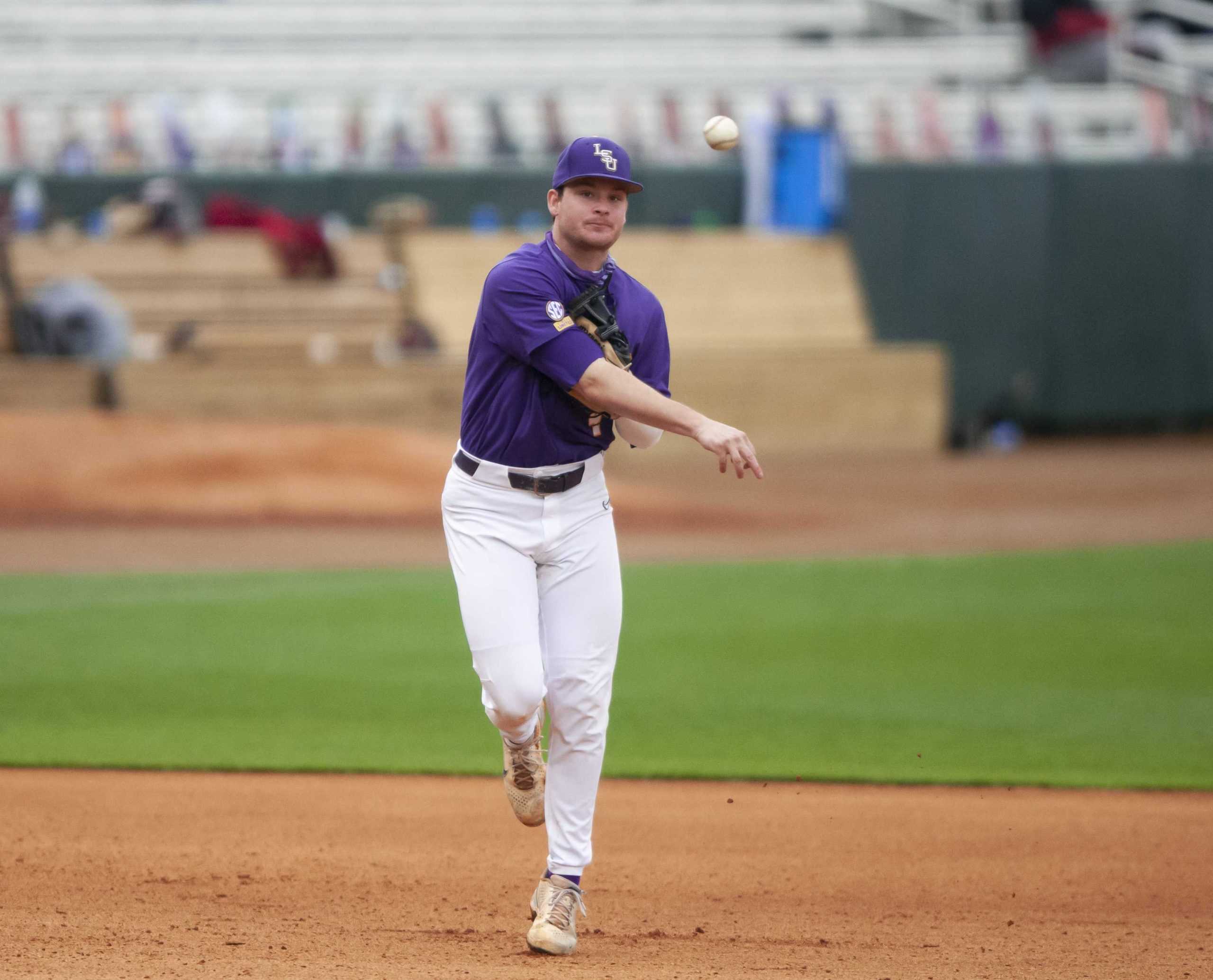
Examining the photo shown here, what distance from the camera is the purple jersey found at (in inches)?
157

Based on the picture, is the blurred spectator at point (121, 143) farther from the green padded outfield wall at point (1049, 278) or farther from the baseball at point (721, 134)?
the baseball at point (721, 134)

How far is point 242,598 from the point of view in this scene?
414 inches

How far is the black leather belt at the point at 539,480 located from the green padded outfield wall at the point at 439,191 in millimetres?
16396

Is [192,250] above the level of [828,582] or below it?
above

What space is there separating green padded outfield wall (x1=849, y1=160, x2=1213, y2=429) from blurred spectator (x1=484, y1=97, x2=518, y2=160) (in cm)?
484

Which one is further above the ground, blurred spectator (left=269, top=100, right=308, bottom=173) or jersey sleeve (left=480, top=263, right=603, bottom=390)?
jersey sleeve (left=480, top=263, right=603, bottom=390)

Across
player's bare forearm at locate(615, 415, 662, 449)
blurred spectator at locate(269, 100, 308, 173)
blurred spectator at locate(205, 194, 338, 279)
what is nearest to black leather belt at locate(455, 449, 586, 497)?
player's bare forearm at locate(615, 415, 662, 449)

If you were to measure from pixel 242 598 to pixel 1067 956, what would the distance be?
24.4ft

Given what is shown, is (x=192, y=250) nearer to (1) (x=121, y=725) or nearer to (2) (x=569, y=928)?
(1) (x=121, y=725)

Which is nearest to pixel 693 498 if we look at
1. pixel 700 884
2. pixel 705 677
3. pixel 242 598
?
pixel 242 598

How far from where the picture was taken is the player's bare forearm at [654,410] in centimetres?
378

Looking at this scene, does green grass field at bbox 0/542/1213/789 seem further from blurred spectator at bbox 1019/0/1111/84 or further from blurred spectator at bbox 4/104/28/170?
blurred spectator at bbox 1019/0/1111/84

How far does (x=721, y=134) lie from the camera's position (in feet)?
14.5

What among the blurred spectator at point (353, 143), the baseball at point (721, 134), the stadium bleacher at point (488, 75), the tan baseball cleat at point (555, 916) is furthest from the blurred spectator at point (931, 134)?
the tan baseball cleat at point (555, 916)
